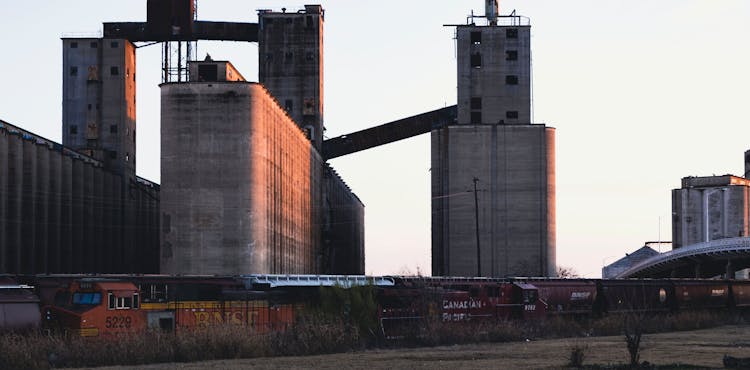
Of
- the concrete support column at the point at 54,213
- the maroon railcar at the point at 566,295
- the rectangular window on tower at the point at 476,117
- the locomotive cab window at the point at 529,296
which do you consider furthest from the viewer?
the rectangular window on tower at the point at 476,117

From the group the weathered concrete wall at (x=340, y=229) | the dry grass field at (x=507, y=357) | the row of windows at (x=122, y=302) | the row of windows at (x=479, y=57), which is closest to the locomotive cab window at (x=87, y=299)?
the row of windows at (x=122, y=302)

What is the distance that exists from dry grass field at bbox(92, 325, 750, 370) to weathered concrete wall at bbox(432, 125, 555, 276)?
55241mm

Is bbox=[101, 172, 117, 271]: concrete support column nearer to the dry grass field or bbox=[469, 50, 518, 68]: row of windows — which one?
bbox=[469, 50, 518, 68]: row of windows

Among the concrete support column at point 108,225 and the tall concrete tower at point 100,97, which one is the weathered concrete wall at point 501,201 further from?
the tall concrete tower at point 100,97

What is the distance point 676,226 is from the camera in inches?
6545

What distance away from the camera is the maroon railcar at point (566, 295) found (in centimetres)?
5891

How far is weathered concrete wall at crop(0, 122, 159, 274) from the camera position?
81.6 m

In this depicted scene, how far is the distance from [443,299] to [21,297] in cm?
1963

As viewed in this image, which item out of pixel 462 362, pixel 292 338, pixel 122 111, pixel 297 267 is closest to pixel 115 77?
pixel 122 111

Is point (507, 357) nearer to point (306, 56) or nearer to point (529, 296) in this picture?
point (529, 296)

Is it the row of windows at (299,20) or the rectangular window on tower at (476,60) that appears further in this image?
the row of windows at (299,20)

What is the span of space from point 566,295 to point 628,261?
107371mm

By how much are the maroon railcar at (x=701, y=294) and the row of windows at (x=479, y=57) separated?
35.3 m

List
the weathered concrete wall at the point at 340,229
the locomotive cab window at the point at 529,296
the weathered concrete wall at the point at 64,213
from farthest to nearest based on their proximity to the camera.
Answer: the weathered concrete wall at the point at 340,229 < the weathered concrete wall at the point at 64,213 < the locomotive cab window at the point at 529,296
